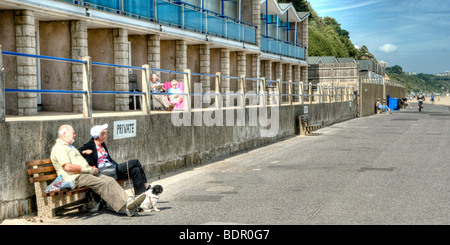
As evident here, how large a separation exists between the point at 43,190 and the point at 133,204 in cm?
126

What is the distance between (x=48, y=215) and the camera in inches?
292

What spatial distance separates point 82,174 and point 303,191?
3742mm

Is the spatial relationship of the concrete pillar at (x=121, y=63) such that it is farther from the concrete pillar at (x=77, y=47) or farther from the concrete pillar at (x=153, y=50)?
the concrete pillar at (x=153, y=50)


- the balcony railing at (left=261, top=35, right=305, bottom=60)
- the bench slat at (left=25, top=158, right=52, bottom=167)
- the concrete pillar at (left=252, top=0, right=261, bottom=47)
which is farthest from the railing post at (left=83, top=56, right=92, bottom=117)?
the balcony railing at (left=261, top=35, right=305, bottom=60)

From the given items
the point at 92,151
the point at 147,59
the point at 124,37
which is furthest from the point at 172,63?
the point at 92,151

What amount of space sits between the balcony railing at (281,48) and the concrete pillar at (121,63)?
1625 centimetres

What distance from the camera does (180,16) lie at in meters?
21.6

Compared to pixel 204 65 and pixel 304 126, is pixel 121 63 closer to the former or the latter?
pixel 204 65

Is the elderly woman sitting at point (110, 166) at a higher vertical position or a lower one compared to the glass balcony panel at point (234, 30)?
lower

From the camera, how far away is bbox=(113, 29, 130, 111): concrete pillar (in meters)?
17.3

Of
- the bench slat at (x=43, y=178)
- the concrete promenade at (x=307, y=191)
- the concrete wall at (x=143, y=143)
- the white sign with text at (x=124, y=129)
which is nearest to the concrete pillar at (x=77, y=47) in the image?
the concrete wall at (x=143, y=143)

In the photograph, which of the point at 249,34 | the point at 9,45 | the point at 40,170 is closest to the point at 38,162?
the point at 40,170

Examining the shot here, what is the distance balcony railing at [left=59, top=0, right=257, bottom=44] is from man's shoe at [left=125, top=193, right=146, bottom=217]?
30.0 feet

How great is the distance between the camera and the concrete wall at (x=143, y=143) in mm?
7207
